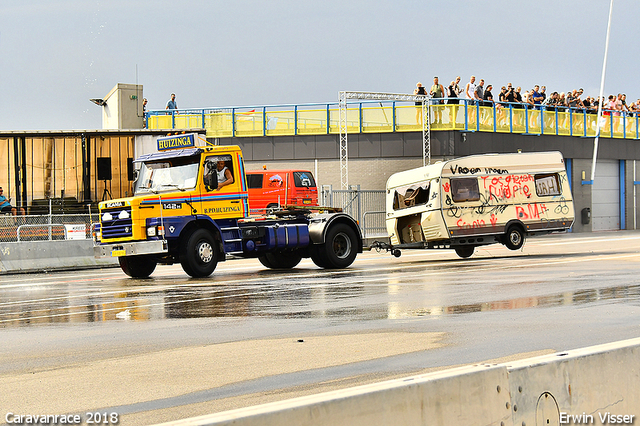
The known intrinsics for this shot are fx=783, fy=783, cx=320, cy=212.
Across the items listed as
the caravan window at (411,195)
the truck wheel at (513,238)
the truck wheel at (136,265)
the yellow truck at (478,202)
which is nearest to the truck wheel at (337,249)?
the yellow truck at (478,202)

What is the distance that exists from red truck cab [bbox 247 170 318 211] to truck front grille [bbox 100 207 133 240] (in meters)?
13.4

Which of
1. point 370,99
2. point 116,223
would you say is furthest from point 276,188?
point 116,223

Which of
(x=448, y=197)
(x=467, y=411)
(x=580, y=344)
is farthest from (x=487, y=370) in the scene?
(x=448, y=197)

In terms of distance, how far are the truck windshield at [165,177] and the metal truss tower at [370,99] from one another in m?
17.8

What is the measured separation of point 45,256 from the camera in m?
21.6

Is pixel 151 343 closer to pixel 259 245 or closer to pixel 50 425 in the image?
pixel 50 425

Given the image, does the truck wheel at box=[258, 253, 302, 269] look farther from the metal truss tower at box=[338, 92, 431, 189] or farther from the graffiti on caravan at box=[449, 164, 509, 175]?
the metal truss tower at box=[338, 92, 431, 189]

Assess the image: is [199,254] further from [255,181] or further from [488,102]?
[488,102]

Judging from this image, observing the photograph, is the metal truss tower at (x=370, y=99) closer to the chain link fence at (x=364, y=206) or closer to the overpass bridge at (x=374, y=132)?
the overpass bridge at (x=374, y=132)

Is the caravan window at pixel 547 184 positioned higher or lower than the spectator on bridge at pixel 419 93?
lower

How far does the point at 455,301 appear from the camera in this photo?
11.2 meters

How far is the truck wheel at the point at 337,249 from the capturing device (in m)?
18.6

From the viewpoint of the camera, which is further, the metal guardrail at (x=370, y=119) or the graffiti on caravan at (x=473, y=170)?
the metal guardrail at (x=370, y=119)

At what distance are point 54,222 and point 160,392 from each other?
1869 cm
